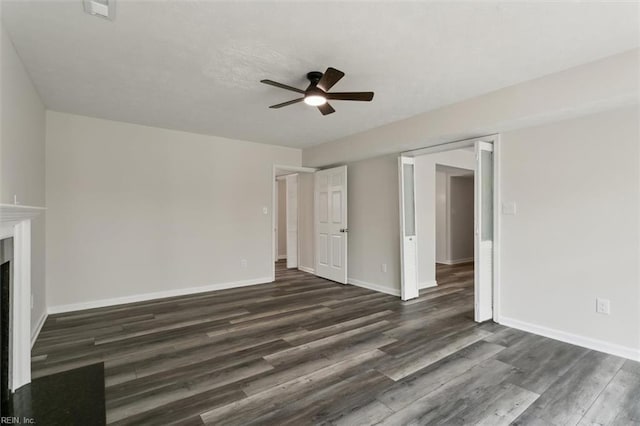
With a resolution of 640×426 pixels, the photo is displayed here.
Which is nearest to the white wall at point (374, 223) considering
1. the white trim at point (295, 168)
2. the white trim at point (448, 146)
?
the white trim at point (448, 146)

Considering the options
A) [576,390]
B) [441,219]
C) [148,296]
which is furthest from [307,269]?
[576,390]

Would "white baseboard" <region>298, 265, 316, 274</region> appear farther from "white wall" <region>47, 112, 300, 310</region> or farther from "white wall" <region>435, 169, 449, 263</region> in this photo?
"white wall" <region>435, 169, 449, 263</region>

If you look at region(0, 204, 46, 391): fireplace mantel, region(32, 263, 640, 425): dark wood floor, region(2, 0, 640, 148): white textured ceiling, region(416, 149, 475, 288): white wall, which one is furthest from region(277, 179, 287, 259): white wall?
region(0, 204, 46, 391): fireplace mantel

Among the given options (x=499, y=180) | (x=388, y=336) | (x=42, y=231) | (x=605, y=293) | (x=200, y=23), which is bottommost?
(x=388, y=336)

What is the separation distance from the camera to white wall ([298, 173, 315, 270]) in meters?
6.66

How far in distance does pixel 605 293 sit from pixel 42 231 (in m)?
6.06

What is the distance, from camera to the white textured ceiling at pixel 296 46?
1.93 metres

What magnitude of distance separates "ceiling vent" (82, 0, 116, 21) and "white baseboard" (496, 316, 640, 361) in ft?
15.0

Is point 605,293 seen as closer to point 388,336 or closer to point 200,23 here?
point 388,336

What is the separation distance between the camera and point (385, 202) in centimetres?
501

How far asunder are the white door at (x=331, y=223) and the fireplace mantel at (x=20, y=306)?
13.6ft

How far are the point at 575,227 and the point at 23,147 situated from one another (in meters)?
5.25

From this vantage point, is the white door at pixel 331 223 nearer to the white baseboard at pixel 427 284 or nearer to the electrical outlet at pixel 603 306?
the white baseboard at pixel 427 284

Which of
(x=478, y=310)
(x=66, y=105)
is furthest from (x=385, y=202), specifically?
(x=66, y=105)
